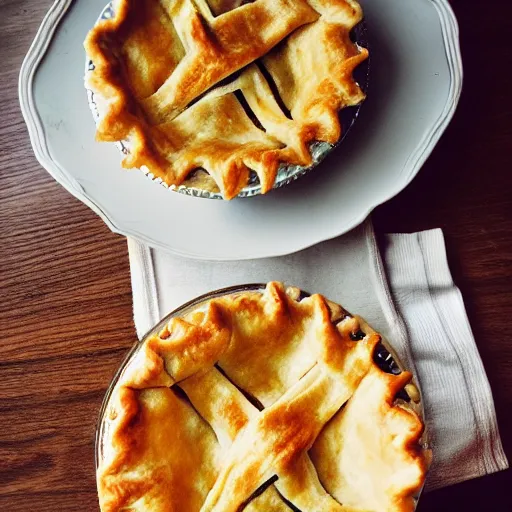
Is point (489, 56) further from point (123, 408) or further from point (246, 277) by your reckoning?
point (123, 408)

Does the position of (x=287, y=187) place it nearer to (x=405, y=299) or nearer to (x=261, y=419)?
(x=405, y=299)

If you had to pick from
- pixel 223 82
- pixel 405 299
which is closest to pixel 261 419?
pixel 405 299

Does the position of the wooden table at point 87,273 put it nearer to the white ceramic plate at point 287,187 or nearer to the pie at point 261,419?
the white ceramic plate at point 287,187

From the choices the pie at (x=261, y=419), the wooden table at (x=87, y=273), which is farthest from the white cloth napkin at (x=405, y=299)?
the pie at (x=261, y=419)

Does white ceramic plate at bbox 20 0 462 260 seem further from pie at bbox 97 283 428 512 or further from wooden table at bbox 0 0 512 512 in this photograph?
pie at bbox 97 283 428 512

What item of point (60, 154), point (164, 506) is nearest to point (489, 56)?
point (60, 154)

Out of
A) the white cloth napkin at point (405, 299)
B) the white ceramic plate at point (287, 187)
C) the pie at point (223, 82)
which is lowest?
the white cloth napkin at point (405, 299)
